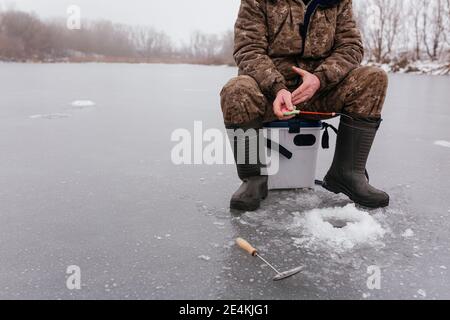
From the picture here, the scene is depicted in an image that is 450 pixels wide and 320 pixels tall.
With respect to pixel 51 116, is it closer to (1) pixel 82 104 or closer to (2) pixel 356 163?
(1) pixel 82 104

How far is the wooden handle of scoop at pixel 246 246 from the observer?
1.74 meters

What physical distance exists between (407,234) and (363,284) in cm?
53

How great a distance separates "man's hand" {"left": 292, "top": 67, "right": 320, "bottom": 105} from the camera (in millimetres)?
2229

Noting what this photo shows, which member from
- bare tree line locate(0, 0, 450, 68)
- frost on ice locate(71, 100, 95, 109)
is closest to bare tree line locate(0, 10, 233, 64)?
bare tree line locate(0, 0, 450, 68)

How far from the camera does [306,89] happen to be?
223cm

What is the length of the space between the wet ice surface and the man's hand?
535 mm

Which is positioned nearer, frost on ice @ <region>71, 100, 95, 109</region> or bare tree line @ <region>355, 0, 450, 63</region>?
frost on ice @ <region>71, 100, 95, 109</region>

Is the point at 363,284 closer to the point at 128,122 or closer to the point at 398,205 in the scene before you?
the point at 398,205

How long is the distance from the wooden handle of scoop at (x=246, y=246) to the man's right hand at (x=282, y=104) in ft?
2.20

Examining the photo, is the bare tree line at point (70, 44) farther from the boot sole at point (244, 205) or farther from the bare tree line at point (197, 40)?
the boot sole at point (244, 205)
